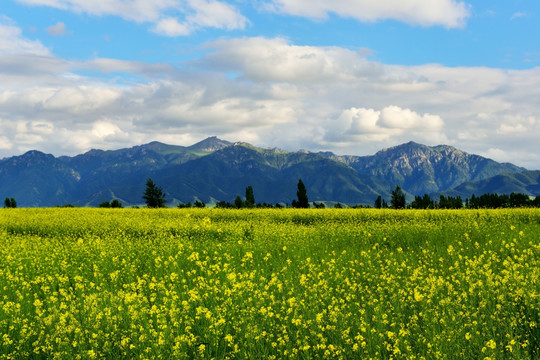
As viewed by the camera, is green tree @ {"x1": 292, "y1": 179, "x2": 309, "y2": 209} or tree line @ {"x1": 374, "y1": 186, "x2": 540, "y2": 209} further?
green tree @ {"x1": 292, "y1": 179, "x2": 309, "y2": 209}

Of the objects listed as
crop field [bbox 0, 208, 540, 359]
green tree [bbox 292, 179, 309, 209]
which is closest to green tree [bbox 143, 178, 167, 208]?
green tree [bbox 292, 179, 309, 209]

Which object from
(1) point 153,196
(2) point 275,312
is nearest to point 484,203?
(1) point 153,196

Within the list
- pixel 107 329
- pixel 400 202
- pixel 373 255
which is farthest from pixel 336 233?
pixel 400 202

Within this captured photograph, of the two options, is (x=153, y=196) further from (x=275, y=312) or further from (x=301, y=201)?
(x=275, y=312)

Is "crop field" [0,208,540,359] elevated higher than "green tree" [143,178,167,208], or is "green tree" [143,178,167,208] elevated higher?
"green tree" [143,178,167,208]

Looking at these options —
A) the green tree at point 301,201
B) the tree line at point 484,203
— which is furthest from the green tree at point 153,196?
the tree line at point 484,203

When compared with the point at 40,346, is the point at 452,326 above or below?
above

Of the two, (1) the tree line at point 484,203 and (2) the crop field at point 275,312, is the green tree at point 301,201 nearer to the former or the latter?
(1) the tree line at point 484,203

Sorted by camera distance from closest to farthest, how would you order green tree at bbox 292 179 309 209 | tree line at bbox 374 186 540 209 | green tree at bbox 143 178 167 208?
1. tree line at bbox 374 186 540 209
2. green tree at bbox 292 179 309 209
3. green tree at bbox 143 178 167 208

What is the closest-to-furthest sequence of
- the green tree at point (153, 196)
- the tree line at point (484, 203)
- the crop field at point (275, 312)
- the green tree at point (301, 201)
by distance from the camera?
the crop field at point (275, 312) < the tree line at point (484, 203) < the green tree at point (301, 201) < the green tree at point (153, 196)

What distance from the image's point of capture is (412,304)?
8.23 metres

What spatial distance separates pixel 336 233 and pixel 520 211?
14519 millimetres

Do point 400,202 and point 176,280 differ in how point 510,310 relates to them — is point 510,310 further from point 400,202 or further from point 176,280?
point 400,202

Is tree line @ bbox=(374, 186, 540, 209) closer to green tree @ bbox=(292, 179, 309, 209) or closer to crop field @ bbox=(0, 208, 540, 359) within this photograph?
green tree @ bbox=(292, 179, 309, 209)
